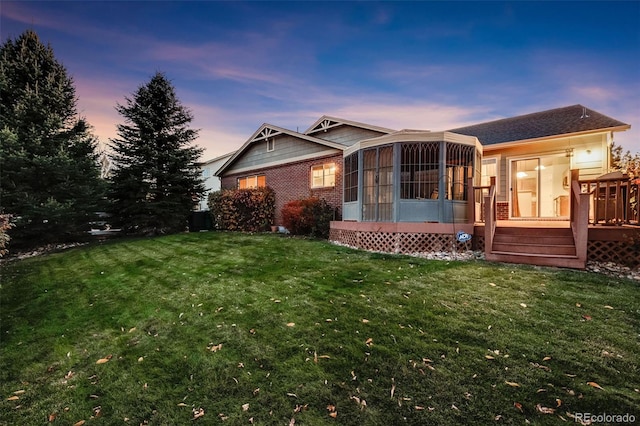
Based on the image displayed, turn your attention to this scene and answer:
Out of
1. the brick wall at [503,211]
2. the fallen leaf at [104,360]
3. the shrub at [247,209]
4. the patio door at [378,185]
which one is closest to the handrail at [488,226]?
the patio door at [378,185]

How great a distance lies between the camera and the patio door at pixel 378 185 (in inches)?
347

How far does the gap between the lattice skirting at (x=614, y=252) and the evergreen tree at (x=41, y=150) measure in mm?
17299

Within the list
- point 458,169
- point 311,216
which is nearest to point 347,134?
point 311,216

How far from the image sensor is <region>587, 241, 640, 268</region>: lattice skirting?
601 cm

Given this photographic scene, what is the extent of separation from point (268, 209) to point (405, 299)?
10881 mm

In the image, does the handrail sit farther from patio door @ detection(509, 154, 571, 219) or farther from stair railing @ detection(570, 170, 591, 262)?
patio door @ detection(509, 154, 571, 219)

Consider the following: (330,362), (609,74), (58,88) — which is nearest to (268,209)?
(58,88)

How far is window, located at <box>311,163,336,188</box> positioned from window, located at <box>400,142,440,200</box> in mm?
4347

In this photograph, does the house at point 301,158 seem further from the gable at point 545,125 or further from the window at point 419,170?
the gable at point 545,125

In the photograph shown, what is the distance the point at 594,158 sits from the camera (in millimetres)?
9898

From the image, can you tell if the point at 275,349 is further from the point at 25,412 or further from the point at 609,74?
the point at 609,74

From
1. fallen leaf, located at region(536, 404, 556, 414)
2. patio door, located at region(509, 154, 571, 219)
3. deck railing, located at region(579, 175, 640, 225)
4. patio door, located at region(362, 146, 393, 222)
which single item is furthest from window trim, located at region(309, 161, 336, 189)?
fallen leaf, located at region(536, 404, 556, 414)

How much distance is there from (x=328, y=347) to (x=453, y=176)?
692 centimetres

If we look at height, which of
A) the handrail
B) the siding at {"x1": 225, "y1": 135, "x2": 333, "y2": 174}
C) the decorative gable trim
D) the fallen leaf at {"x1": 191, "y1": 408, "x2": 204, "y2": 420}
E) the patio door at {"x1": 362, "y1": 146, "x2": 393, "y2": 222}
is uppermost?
the decorative gable trim
